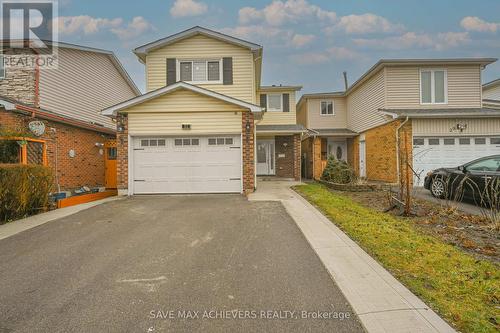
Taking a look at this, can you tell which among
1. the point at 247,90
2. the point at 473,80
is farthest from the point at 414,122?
the point at 247,90

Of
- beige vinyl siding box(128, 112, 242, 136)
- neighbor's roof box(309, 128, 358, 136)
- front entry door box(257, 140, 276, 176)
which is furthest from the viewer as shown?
neighbor's roof box(309, 128, 358, 136)

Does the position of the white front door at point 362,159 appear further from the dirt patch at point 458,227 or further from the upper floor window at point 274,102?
the dirt patch at point 458,227

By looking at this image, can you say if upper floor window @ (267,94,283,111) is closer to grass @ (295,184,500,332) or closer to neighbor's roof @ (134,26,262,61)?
neighbor's roof @ (134,26,262,61)

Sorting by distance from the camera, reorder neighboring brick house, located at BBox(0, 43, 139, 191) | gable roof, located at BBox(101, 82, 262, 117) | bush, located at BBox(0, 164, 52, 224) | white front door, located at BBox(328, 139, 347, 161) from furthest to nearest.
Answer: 1. white front door, located at BBox(328, 139, 347, 161)
2. gable roof, located at BBox(101, 82, 262, 117)
3. neighboring brick house, located at BBox(0, 43, 139, 191)
4. bush, located at BBox(0, 164, 52, 224)

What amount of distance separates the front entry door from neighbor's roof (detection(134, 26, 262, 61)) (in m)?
6.08

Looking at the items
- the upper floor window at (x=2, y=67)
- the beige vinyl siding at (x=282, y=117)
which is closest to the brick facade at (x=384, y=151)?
the beige vinyl siding at (x=282, y=117)

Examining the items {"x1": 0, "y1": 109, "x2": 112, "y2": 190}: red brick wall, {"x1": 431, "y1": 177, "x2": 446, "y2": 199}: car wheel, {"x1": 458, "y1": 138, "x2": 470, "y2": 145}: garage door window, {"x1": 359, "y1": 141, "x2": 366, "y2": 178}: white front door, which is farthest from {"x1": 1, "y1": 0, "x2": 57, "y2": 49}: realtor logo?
{"x1": 458, "y1": 138, "x2": 470, "y2": 145}: garage door window

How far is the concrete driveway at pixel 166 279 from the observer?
2748 mm

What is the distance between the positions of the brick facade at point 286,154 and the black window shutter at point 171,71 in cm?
694

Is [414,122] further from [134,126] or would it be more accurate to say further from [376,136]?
[134,126]

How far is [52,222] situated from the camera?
664 centimetres

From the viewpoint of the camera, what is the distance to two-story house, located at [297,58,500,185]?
1311cm

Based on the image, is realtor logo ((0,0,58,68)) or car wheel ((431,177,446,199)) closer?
car wheel ((431,177,446,199))

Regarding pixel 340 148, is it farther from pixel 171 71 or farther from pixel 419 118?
pixel 171 71
